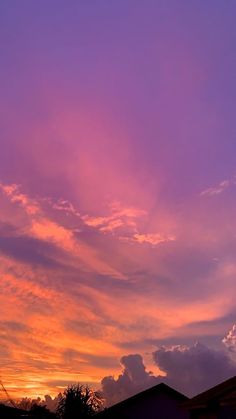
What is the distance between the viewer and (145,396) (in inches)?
1293

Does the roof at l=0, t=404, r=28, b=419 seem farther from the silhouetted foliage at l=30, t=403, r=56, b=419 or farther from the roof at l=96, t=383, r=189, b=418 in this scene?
the roof at l=96, t=383, r=189, b=418

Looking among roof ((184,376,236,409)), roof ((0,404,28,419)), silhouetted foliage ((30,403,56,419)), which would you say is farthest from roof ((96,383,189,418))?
roof ((184,376,236,409))

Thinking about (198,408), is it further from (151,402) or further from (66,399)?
(151,402)

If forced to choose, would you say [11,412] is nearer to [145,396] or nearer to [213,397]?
[145,396]

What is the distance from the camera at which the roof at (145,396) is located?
3075cm

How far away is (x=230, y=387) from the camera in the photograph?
17109 millimetres

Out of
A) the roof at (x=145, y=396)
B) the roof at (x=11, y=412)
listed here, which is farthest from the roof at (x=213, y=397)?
the roof at (x=11, y=412)

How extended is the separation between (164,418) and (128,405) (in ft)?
9.95

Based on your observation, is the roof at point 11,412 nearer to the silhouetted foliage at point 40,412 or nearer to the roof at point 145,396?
the silhouetted foliage at point 40,412

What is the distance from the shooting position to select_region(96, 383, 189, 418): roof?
30750 millimetres

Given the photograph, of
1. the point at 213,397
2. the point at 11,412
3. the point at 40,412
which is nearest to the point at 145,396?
the point at 40,412

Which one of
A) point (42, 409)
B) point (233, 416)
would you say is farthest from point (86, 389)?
point (233, 416)

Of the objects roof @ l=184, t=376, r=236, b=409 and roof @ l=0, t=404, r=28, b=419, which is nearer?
roof @ l=184, t=376, r=236, b=409

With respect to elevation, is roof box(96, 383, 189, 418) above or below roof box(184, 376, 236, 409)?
above
